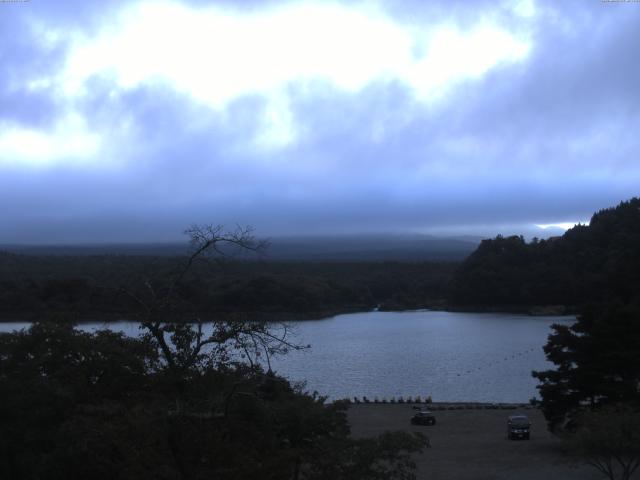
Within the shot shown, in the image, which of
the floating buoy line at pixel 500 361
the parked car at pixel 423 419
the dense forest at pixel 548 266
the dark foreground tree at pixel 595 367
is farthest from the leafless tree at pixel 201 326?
the dense forest at pixel 548 266

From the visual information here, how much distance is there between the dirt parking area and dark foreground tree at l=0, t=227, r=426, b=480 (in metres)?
6.52

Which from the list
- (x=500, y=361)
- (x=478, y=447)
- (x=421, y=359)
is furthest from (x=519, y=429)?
(x=421, y=359)

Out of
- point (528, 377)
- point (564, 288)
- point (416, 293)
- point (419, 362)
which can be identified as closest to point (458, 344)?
point (419, 362)

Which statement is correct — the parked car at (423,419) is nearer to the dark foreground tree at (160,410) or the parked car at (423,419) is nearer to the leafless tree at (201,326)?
the dark foreground tree at (160,410)

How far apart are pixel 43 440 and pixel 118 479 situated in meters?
2.43

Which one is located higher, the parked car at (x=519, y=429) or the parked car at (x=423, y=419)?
the parked car at (x=519, y=429)

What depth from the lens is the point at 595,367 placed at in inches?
683

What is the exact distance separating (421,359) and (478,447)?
23539mm

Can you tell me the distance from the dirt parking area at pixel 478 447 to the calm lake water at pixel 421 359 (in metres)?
3.29

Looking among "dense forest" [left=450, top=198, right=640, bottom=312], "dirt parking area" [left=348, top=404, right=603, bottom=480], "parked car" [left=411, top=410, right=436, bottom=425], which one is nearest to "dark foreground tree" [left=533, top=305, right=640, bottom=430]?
"dirt parking area" [left=348, top=404, right=603, bottom=480]

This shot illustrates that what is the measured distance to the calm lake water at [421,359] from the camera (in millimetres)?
32688

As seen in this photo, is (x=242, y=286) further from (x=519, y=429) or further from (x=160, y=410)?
(x=160, y=410)

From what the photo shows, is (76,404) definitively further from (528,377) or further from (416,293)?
(416,293)

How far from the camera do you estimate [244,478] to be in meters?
6.49
